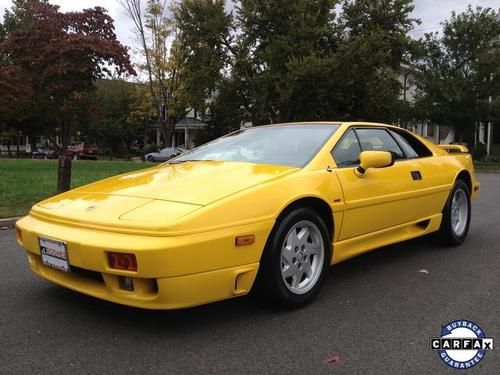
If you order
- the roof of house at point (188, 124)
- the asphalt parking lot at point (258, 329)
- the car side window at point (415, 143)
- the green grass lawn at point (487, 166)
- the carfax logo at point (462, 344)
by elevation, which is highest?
the roof of house at point (188, 124)

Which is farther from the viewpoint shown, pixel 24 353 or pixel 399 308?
pixel 399 308

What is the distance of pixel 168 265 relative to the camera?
2.91 m

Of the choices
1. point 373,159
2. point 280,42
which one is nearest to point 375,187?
point 373,159

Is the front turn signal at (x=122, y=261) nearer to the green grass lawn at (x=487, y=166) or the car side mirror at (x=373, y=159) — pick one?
the car side mirror at (x=373, y=159)

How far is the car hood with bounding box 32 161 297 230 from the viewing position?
3.15 m

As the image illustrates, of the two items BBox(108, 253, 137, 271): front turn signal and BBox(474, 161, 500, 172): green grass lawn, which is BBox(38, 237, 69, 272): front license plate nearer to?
BBox(108, 253, 137, 271): front turn signal

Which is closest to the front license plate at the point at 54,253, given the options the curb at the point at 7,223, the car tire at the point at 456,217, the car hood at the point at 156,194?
the car hood at the point at 156,194

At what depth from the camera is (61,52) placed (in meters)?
9.51

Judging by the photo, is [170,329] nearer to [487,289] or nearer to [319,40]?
[487,289]

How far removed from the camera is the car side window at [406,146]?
516 cm

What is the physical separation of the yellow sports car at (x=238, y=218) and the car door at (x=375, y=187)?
0.04ft

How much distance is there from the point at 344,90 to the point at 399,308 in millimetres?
22042

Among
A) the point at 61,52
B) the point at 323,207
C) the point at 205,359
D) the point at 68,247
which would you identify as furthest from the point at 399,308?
the point at 61,52

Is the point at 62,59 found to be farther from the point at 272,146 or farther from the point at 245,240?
the point at 245,240
